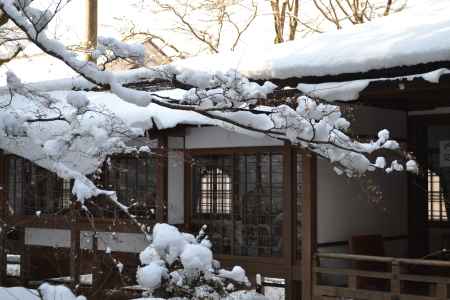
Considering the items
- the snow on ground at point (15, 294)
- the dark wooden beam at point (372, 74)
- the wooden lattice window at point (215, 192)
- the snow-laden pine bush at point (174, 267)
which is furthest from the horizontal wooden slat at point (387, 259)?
the snow on ground at point (15, 294)

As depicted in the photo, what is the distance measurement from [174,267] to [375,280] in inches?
216

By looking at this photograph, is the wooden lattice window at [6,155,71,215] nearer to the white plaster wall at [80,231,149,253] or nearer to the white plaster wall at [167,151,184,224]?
the white plaster wall at [80,231,149,253]

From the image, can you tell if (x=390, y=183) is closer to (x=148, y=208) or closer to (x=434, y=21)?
(x=434, y=21)

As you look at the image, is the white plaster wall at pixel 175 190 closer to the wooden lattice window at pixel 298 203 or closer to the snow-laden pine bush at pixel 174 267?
the wooden lattice window at pixel 298 203

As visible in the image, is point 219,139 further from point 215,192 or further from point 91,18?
point 91,18

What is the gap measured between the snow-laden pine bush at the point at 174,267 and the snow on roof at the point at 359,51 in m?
3.42

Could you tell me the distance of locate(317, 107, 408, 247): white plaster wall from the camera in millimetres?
10656

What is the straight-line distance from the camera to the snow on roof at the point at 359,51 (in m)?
9.09

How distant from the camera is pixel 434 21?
10258 millimetres

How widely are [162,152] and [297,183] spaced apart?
2.21m

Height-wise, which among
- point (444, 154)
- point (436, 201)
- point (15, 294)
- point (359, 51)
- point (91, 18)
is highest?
point (91, 18)

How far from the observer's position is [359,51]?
32.1 feet

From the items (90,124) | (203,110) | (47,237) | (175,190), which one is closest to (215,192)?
(175,190)

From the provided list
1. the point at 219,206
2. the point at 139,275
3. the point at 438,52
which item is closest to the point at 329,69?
the point at 438,52
